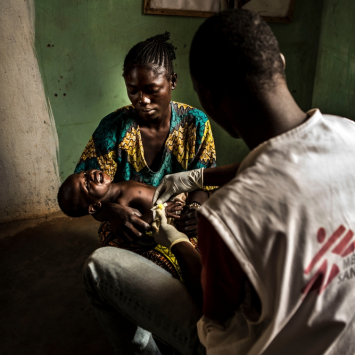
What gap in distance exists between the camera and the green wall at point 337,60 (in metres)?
2.44

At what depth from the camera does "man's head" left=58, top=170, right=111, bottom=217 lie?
1865mm

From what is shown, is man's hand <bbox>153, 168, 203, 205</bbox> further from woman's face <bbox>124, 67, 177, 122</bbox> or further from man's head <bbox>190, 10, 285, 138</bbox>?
man's head <bbox>190, 10, 285, 138</bbox>

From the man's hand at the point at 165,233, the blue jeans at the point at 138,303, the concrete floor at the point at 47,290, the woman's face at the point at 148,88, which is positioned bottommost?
the concrete floor at the point at 47,290

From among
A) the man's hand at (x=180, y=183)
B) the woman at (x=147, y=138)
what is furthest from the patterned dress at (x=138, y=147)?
the man's hand at (x=180, y=183)

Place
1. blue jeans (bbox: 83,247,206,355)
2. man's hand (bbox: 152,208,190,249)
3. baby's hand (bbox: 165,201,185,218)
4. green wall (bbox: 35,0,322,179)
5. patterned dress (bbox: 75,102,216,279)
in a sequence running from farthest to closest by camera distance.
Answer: green wall (bbox: 35,0,322,179), patterned dress (bbox: 75,102,216,279), baby's hand (bbox: 165,201,185,218), man's hand (bbox: 152,208,190,249), blue jeans (bbox: 83,247,206,355)

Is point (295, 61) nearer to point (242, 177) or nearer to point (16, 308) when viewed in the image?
point (242, 177)

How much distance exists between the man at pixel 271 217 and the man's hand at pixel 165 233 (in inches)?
17.2

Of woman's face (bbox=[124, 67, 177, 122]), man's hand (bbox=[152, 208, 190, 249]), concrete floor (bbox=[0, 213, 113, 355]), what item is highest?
woman's face (bbox=[124, 67, 177, 122])

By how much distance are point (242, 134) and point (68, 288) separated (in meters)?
1.77

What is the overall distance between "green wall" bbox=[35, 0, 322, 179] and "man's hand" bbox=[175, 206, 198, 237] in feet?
5.46

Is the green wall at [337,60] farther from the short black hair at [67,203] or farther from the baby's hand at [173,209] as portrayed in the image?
the short black hair at [67,203]

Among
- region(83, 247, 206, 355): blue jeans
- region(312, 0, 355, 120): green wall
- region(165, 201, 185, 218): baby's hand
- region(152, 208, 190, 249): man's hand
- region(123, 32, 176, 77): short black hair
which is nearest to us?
region(83, 247, 206, 355): blue jeans

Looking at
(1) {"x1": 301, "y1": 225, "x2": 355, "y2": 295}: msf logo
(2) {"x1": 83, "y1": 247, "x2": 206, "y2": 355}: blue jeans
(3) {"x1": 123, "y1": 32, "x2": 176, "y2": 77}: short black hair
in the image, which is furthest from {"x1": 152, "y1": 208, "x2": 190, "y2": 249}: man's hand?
(3) {"x1": 123, "y1": 32, "x2": 176, "y2": 77}: short black hair

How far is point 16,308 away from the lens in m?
1.99
